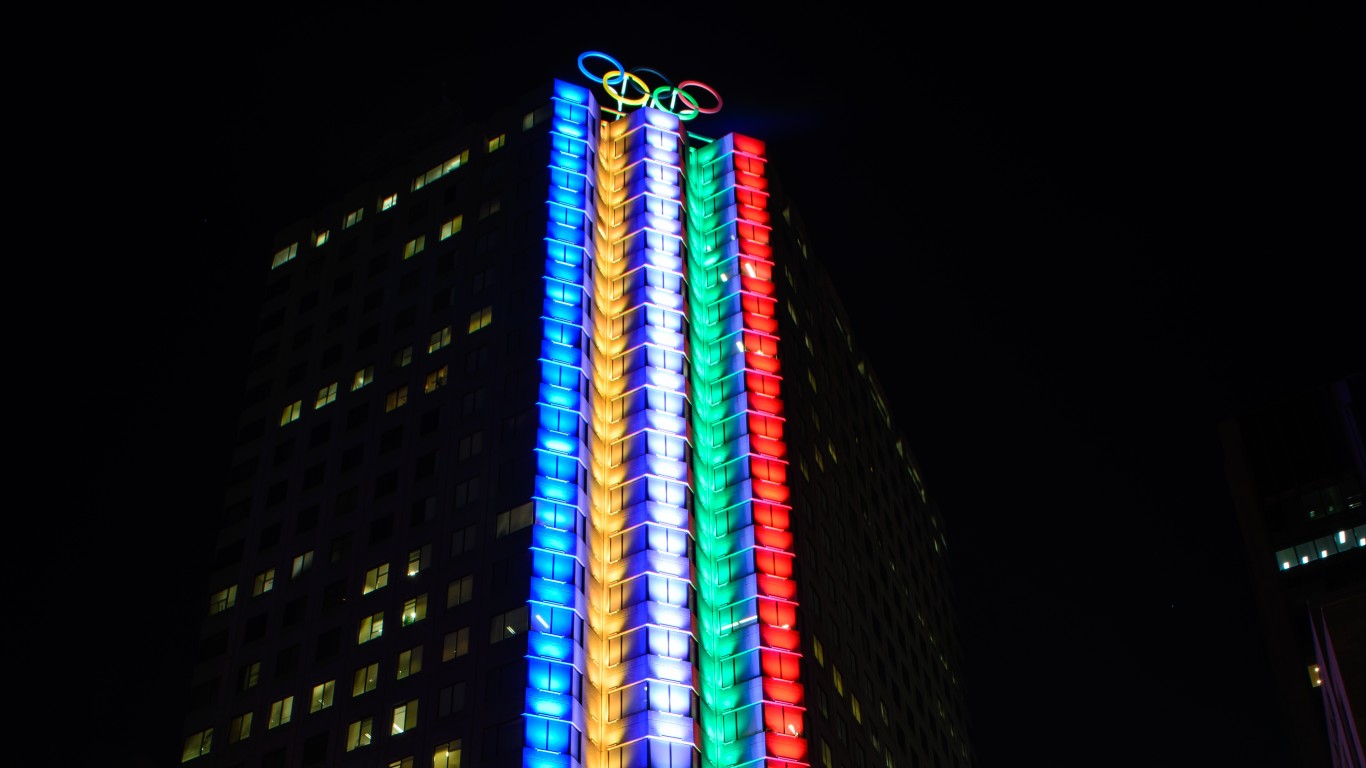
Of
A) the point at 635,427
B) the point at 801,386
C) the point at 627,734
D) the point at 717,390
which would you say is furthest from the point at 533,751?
the point at 801,386

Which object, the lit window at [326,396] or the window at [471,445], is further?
the lit window at [326,396]

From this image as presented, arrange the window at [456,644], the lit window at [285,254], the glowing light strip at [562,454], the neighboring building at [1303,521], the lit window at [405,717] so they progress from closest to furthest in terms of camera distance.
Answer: the glowing light strip at [562,454] < the lit window at [405,717] < the window at [456,644] < the neighboring building at [1303,521] < the lit window at [285,254]

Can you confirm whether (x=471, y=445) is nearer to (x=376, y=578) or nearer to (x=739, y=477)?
(x=376, y=578)

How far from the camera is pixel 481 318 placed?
275 feet

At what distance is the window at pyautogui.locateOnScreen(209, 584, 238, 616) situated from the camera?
81.9m

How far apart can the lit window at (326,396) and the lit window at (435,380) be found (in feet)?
25.6

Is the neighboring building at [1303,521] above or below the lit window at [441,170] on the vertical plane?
below

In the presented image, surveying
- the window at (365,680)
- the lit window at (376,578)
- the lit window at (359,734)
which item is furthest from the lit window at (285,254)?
the lit window at (359,734)

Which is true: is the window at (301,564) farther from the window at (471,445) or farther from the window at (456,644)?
the window at (456,644)

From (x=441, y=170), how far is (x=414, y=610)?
110 feet

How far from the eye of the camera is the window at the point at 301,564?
8044 centimetres

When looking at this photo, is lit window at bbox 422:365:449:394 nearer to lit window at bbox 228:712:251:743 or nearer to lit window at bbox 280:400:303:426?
lit window at bbox 280:400:303:426

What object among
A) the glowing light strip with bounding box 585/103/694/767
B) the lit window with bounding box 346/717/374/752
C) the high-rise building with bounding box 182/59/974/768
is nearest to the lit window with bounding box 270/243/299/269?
the high-rise building with bounding box 182/59/974/768

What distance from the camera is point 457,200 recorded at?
304 ft
